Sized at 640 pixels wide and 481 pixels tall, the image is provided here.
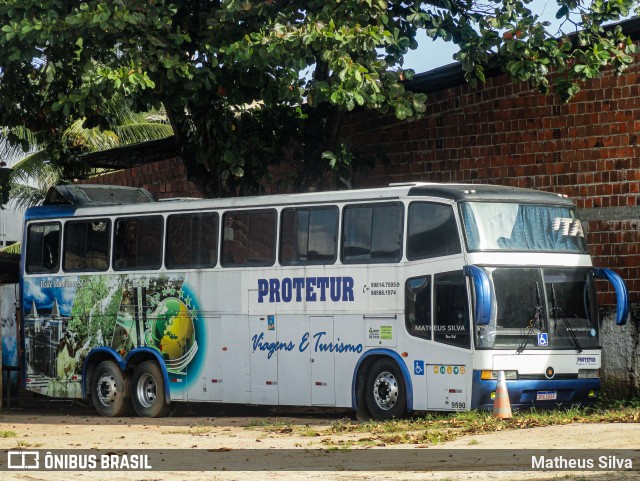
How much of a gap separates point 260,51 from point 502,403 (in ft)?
19.7

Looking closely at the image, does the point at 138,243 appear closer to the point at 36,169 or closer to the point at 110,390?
the point at 110,390

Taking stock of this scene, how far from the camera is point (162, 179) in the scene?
29.0 meters

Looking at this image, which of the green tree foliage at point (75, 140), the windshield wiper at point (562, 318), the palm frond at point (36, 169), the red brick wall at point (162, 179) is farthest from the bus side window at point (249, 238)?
the palm frond at point (36, 169)

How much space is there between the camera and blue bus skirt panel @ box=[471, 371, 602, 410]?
1695 cm

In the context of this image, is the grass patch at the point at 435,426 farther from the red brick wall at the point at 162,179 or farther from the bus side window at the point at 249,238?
the red brick wall at the point at 162,179

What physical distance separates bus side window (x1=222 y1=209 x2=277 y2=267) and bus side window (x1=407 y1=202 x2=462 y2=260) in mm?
2611

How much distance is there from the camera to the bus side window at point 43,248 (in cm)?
2283

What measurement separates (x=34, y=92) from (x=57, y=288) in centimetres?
351

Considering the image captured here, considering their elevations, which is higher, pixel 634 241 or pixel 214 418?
pixel 634 241

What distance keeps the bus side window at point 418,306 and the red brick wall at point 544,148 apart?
362 centimetres

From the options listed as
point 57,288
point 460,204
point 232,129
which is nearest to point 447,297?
point 460,204

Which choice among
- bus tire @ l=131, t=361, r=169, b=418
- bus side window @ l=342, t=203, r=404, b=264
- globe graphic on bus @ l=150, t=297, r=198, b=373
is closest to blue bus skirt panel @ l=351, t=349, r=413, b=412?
bus side window @ l=342, t=203, r=404, b=264

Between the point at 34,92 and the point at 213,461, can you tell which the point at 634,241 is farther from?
the point at 34,92

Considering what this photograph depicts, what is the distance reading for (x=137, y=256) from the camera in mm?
21609
